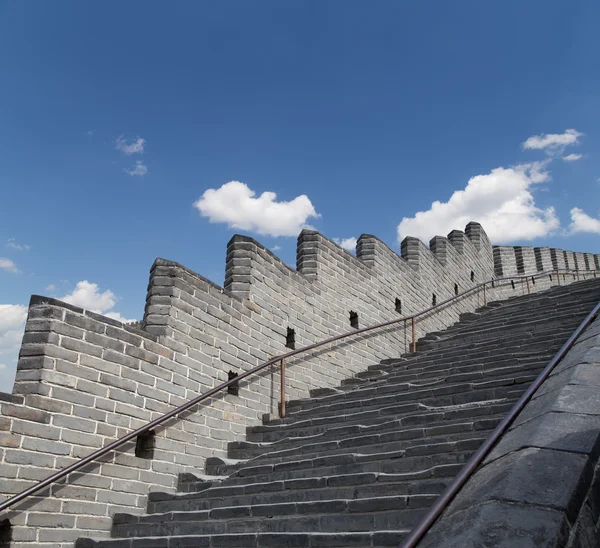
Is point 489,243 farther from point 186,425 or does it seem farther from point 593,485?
point 593,485

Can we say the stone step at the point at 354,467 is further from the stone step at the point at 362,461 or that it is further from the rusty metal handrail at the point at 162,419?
→ the rusty metal handrail at the point at 162,419

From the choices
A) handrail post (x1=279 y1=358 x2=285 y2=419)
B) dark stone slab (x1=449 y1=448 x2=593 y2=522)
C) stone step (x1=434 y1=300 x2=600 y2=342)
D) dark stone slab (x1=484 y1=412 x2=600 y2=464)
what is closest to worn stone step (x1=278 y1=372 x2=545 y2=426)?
handrail post (x1=279 y1=358 x2=285 y2=419)

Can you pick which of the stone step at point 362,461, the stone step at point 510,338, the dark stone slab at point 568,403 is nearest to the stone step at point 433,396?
the stone step at point 362,461

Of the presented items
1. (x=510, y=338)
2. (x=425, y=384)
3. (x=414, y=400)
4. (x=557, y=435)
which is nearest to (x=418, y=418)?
(x=414, y=400)

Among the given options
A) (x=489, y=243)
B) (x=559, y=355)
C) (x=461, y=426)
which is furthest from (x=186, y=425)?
(x=489, y=243)

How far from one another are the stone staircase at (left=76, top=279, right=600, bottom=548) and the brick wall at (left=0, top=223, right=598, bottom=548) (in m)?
0.31

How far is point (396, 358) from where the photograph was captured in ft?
32.6

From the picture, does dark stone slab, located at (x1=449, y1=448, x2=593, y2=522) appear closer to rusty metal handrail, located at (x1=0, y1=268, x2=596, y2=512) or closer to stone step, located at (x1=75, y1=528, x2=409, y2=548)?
stone step, located at (x1=75, y1=528, x2=409, y2=548)

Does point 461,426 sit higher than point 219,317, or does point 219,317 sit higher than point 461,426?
point 219,317

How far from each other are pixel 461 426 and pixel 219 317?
333cm

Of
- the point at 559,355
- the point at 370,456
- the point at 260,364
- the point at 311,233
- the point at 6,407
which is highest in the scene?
the point at 311,233

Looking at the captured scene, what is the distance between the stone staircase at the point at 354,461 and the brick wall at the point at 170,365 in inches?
12.0

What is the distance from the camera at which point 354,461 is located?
16.3ft

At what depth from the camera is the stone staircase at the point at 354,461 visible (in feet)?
13.3
